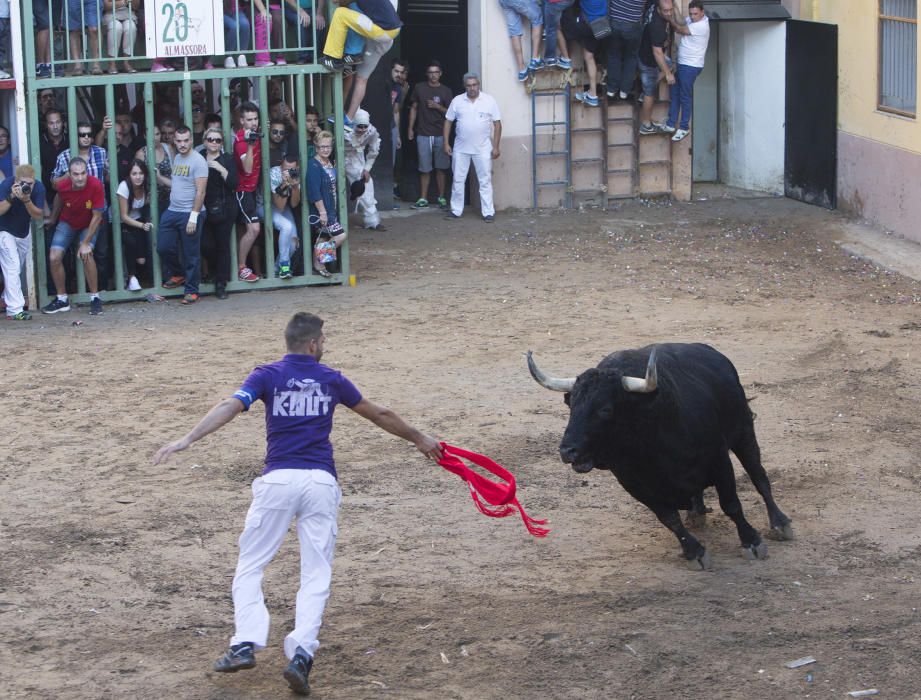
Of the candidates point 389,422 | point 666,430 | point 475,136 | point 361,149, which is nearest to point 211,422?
point 389,422

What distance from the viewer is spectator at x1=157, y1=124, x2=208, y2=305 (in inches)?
599

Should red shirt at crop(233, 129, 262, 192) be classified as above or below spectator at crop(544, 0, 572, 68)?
below

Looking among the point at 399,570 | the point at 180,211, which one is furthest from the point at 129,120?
the point at 399,570

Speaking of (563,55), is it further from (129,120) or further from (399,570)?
(399,570)

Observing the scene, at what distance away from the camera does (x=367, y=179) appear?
60.1ft

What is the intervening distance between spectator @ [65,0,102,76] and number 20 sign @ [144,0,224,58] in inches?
23.3

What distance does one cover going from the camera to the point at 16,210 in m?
14.7

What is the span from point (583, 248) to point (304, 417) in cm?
1194

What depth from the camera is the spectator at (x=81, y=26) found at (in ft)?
49.7

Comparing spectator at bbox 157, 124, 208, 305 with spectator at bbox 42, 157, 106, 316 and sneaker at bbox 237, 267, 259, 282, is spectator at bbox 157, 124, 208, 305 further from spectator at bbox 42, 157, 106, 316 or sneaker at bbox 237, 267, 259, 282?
spectator at bbox 42, 157, 106, 316

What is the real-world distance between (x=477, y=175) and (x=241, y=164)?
528 centimetres

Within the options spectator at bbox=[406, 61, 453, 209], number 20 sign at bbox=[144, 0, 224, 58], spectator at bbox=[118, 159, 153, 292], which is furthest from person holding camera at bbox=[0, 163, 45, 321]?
spectator at bbox=[406, 61, 453, 209]

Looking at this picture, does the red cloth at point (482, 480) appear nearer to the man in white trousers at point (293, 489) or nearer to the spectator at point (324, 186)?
the man in white trousers at point (293, 489)

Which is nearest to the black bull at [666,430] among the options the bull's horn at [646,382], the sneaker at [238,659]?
the bull's horn at [646,382]
